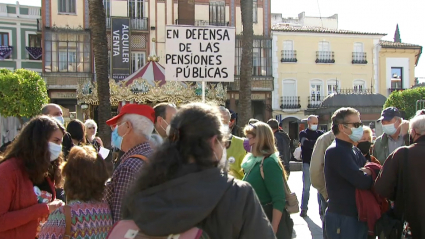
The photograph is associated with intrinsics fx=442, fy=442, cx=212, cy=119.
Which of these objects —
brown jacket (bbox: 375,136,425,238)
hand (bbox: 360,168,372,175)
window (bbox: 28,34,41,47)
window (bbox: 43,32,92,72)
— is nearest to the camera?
brown jacket (bbox: 375,136,425,238)

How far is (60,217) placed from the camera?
284 centimetres

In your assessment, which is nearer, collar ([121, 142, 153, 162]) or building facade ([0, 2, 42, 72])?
collar ([121, 142, 153, 162])

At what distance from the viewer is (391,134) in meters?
6.10

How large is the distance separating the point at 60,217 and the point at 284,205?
2.03 meters

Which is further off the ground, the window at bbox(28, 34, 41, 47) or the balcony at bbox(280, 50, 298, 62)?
the window at bbox(28, 34, 41, 47)

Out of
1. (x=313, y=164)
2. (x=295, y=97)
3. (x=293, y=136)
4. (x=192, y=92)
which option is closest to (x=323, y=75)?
(x=295, y=97)

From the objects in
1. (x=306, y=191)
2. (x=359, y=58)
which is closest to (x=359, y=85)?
(x=359, y=58)

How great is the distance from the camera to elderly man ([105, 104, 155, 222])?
9.73 feet

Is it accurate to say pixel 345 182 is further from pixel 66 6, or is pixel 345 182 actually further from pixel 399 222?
pixel 66 6

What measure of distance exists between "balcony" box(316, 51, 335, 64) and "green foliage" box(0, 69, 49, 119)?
19921 millimetres

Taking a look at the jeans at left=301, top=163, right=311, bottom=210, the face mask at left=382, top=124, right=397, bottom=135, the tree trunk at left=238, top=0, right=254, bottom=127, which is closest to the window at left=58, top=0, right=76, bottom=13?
the tree trunk at left=238, top=0, right=254, bottom=127

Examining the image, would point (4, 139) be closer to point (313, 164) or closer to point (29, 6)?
point (29, 6)

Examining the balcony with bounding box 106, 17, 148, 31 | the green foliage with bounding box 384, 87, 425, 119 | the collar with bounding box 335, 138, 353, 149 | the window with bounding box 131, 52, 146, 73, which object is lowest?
the collar with bounding box 335, 138, 353, 149

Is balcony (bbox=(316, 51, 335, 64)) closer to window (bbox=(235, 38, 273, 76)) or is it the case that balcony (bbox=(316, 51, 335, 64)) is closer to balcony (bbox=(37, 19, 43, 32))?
window (bbox=(235, 38, 273, 76))
